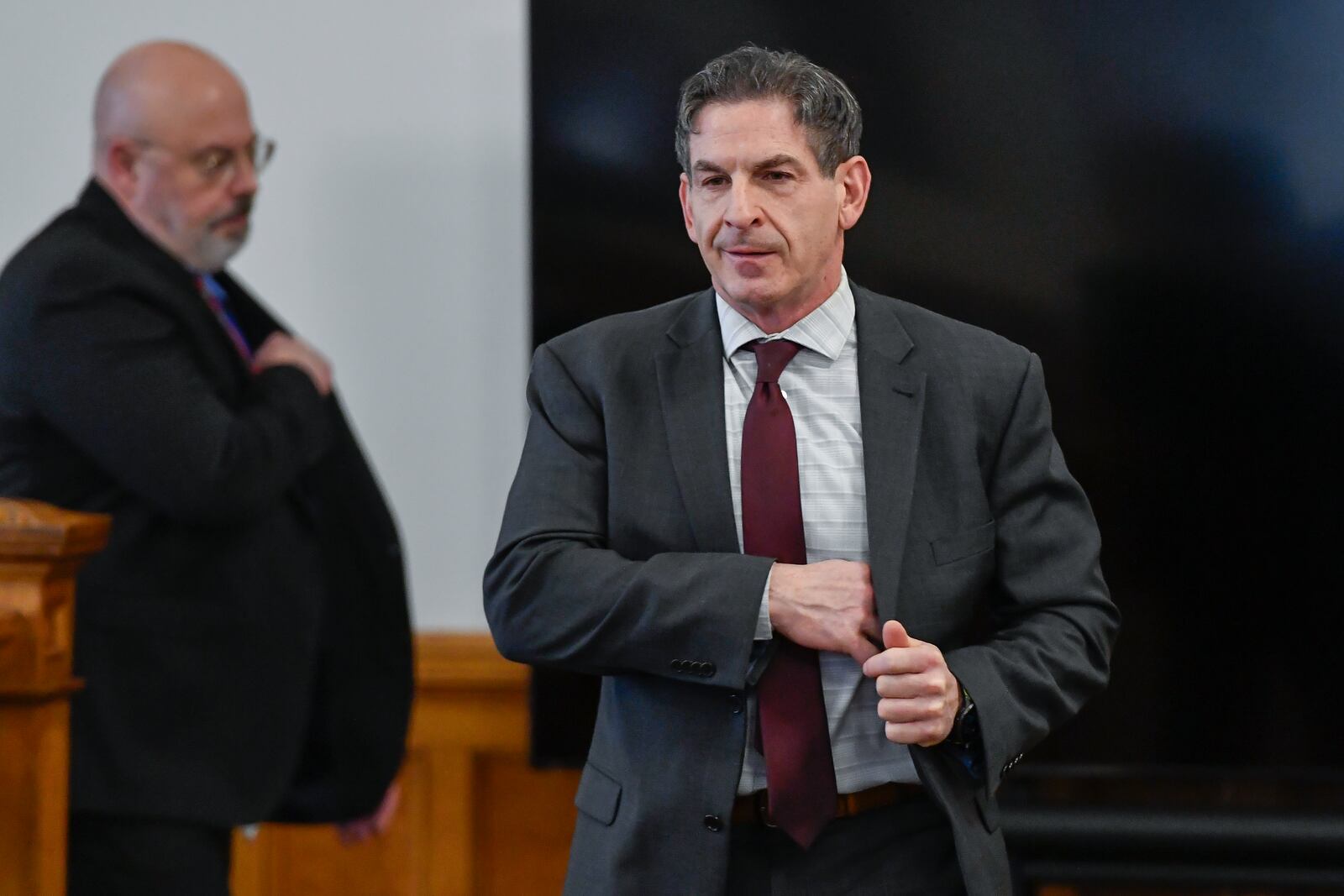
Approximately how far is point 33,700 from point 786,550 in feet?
3.33

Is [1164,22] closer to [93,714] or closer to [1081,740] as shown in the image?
[1081,740]

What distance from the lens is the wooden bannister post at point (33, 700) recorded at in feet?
5.84

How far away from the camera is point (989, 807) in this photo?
4.76 ft

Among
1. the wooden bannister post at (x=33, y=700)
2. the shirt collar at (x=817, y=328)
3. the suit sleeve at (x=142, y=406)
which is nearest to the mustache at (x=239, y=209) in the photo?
the suit sleeve at (x=142, y=406)

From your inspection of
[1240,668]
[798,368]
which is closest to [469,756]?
[1240,668]

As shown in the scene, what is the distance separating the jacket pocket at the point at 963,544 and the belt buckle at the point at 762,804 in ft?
0.94

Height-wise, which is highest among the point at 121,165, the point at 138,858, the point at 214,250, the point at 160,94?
the point at 160,94

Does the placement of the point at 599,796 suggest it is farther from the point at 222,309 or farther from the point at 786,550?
the point at 222,309

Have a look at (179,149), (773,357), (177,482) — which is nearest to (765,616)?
(773,357)

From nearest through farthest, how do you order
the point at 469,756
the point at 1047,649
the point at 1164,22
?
the point at 1047,649 < the point at 1164,22 < the point at 469,756

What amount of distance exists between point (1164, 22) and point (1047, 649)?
1.17 meters

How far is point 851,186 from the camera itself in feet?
4.60

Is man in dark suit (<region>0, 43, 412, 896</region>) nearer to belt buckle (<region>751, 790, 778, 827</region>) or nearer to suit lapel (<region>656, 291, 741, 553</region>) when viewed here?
suit lapel (<region>656, 291, 741, 553</region>)

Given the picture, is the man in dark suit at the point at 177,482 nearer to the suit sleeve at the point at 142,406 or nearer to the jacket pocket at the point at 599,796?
the suit sleeve at the point at 142,406
